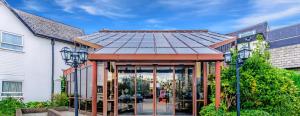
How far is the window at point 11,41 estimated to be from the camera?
20853 millimetres

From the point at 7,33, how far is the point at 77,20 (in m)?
11.0

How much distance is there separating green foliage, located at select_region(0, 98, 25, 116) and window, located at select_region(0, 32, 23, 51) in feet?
11.5

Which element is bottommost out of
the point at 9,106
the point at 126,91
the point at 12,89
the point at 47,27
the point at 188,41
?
the point at 9,106

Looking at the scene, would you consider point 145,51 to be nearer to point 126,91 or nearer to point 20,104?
point 126,91

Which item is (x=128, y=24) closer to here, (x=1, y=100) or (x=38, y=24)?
(x=38, y=24)

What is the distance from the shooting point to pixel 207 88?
1638 centimetres

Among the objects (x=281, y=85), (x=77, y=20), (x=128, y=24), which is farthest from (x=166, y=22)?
(x=281, y=85)

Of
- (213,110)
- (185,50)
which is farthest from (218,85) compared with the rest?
(185,50)

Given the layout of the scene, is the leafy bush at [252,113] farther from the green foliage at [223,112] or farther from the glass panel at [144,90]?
the glass panel at [144,90]

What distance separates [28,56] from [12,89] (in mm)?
2496

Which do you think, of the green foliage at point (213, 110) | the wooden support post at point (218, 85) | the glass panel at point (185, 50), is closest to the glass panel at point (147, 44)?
the glass panel at point (185, 50)

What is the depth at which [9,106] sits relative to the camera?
19.1m

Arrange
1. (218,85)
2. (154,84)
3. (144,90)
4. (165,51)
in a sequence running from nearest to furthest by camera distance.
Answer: (218,85), (165,51), (154,84), (144,90)

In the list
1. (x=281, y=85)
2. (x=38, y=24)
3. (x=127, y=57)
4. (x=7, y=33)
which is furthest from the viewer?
(x=38, y=24)
